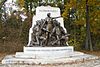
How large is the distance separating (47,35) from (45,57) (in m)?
2.26

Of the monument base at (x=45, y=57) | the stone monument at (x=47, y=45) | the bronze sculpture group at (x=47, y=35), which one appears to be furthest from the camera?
the bronze sculpture group at (x=47, y=35)

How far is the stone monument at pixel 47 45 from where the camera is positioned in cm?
1210

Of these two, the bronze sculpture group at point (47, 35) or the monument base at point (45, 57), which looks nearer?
the monument base at point (45, 57)

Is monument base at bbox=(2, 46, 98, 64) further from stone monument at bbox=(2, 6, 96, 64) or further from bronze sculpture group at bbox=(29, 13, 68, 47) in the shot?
bronze sculpture group at bbox=(29, 13, 68, 47)

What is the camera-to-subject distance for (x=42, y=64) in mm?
11516

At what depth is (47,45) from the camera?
14422 millimetres

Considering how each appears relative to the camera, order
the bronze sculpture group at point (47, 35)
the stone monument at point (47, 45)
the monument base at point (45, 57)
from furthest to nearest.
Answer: the bronze sculpture group at point (47, 35) → the stone monument at point (47, 45) → the monument base at point (45, 57)

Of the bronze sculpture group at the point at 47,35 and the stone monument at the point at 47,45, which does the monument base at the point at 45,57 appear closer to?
the stone monument at the point at 47,45

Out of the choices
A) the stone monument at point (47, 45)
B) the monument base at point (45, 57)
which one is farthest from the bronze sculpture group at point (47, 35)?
the monument base at point (45, 57)

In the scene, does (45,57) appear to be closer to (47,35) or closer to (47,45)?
(47,45)

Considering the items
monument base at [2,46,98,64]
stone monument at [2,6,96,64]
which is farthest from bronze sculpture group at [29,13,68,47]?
monument base at [2,46,98,64]

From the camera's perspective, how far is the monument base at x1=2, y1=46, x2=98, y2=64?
11.8 metres

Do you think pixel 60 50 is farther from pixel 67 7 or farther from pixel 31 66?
pixel 67 7

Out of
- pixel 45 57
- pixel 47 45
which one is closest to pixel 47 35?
pixel 47 45
